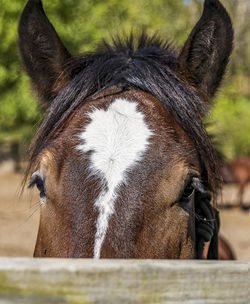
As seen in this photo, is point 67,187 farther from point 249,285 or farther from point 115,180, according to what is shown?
point 249,285

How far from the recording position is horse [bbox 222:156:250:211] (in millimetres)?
16341

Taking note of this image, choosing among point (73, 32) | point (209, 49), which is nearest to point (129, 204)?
point (209, 49)

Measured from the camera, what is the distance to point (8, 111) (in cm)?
869

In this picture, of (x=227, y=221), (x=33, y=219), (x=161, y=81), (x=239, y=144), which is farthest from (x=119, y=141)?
(x=239, y=144)

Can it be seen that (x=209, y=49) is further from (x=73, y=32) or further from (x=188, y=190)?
(x=73, y=32)

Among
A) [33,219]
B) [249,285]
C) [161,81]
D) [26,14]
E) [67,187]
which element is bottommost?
[33,219]

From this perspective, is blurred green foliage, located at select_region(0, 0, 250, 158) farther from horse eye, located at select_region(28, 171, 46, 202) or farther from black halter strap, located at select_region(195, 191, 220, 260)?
horse eye, located at select_region(28, 171, 46, 202)

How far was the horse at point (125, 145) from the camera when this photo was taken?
1.90 m

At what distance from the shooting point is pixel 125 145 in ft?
6.76

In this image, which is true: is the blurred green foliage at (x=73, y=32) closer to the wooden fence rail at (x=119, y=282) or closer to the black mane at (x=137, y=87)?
the black mane at (x=137, y=87)

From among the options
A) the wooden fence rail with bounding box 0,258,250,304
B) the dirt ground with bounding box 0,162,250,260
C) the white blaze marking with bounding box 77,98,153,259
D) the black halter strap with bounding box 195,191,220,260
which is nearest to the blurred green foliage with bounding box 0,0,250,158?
the black halter strap with bounding box 195,191,220,260

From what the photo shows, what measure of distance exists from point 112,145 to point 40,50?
983 mm

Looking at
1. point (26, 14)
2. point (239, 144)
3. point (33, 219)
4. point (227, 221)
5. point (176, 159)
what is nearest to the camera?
point (176, 159)

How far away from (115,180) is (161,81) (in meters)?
0.74
